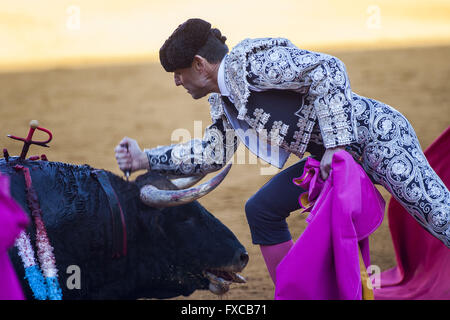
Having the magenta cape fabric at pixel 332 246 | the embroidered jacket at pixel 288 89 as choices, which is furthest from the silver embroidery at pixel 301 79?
the magenta cape fabric at pixel 332 246

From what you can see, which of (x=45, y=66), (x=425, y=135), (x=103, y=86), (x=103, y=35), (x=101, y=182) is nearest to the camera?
(x=101, y=182)

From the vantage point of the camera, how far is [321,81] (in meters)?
2.39

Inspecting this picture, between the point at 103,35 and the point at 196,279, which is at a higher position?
the point at 103,35

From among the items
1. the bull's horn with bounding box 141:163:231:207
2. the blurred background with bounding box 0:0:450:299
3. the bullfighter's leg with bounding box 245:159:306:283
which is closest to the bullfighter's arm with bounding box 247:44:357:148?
the bullfighter's leg with bounding box 245:159:306:283

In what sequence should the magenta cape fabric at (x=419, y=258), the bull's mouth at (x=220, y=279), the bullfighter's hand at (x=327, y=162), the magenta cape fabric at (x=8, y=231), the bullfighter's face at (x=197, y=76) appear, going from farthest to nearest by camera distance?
the magenta cape fabric at (x=419, y=258)
the bull's mouth at (x=220, y=279)
the bullfighter's face at (x=197, y=76)
the bullfighter's hand at (x=327, y=162)
the magenta cape fabric at (x=8, y=231)

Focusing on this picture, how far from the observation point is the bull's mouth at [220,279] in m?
3.02

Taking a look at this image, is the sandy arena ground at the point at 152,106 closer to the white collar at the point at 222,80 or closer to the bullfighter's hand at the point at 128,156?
the bullfighter's hand at the point at 128,156

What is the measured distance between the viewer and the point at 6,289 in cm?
172

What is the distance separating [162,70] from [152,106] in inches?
75.6

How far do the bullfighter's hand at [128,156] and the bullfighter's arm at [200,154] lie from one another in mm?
77

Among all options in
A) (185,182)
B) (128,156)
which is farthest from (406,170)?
(128,156)

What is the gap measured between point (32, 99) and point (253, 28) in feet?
13.6
